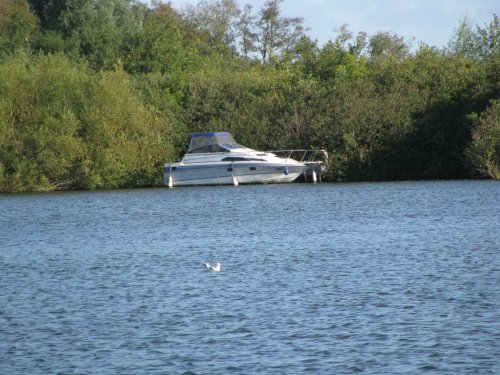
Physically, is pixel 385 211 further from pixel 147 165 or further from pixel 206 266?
pixel 147 165

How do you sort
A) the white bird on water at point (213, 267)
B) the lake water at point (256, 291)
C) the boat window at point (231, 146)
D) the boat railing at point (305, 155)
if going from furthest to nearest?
the boat railing at point (305, 155)
the boat window at point (231, 146)
the white bird on water at point (213, 267)
the lake water at point (256, 291)

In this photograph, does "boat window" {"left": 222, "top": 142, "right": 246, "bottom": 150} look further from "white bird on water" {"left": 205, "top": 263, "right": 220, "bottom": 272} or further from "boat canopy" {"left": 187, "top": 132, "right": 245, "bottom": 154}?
"white bird on water" {"left": 205, "top": 263, "right": 220, "bottom": 272}

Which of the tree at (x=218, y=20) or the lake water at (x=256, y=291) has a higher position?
the tree at (x=218, y=20)

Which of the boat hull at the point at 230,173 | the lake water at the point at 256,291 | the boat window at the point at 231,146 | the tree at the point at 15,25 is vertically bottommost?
the lake water at the point at 256,291

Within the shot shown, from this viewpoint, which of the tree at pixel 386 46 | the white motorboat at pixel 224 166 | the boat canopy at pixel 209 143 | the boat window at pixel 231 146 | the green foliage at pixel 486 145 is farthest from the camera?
the tree at pixel 386 46

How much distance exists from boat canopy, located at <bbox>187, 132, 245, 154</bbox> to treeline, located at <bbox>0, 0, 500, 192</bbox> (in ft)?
5.90

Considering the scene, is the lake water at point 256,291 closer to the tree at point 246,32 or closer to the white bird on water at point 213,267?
the white bird on water at point 213,267

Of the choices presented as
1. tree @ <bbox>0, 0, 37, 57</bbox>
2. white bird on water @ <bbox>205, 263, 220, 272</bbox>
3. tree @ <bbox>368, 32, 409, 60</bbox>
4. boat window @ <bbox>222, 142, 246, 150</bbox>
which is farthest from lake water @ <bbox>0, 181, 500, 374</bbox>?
tree @ <bbox>368, 32, 409, 60</bbox>

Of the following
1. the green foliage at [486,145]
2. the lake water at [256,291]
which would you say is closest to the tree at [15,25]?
the green foliage at [486,145]

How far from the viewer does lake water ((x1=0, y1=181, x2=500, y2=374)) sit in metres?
14.1

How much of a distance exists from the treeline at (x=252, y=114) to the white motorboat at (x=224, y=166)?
170 cm

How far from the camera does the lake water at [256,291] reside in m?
14.1

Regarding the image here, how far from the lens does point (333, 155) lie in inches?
2031

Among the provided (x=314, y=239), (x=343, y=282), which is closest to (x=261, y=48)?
(x=314, y=239)
